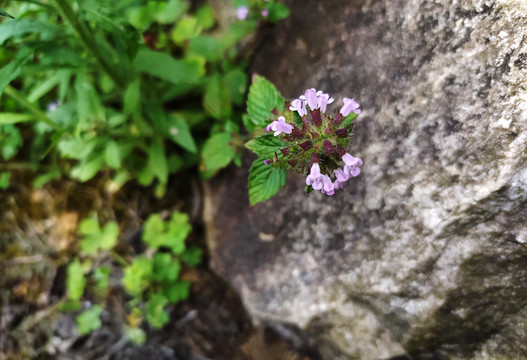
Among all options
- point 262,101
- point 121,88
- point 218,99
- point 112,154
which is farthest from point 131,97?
point 262,101

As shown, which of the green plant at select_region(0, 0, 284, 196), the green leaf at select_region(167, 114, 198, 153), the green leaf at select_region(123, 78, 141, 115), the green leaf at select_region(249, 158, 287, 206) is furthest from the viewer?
the green leaf at select_region(167, 114, 198, 153)

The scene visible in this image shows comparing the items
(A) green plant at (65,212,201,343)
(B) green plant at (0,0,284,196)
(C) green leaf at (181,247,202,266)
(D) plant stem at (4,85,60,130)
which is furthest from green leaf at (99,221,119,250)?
(D) plant stem at (4,85,60,130)

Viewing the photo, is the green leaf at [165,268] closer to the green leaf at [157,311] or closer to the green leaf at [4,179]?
the green leaf at [157,311]

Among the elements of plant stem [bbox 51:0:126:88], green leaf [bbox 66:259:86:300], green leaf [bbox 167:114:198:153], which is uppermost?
plant stem [bbox 51:0:126:88]

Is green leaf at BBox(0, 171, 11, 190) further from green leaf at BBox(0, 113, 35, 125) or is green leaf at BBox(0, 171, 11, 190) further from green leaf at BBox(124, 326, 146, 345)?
green leaf at BBox(124, 326, 146, 345)

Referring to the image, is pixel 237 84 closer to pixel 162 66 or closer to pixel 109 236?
pixel 162 66

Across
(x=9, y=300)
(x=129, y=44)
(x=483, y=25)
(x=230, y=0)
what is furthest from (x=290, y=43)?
(x=9, y=300)
